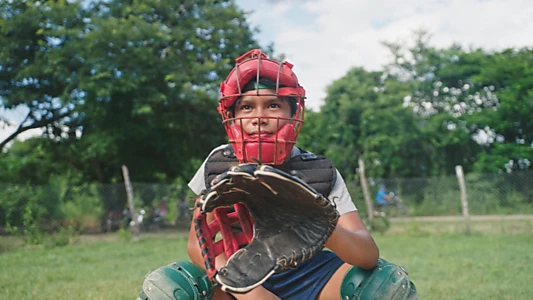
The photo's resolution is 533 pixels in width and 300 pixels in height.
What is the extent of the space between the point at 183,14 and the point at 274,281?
16466mm

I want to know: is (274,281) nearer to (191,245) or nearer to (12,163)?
(191,245)

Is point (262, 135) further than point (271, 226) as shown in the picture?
Yes

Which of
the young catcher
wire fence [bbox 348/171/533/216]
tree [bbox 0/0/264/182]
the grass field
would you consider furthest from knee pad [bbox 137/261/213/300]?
tree [bbox 0/0/264/182]

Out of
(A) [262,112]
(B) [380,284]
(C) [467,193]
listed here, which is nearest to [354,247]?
(B) [380,284]

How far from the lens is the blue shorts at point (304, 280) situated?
8.53ft

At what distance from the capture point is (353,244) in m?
2.12

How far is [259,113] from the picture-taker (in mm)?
2453

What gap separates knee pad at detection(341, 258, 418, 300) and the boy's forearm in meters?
0.05

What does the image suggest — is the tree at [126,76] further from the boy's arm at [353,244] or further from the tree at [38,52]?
the boy's arm at [353,244]

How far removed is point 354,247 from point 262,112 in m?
0.74

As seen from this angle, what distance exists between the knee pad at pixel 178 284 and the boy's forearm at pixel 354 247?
633mm

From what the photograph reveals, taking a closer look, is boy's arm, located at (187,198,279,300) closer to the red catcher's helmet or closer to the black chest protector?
A: the black chest protector

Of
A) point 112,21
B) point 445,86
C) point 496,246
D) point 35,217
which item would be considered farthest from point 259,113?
point 445,86

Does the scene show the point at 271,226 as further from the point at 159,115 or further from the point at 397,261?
the point at 159,115
